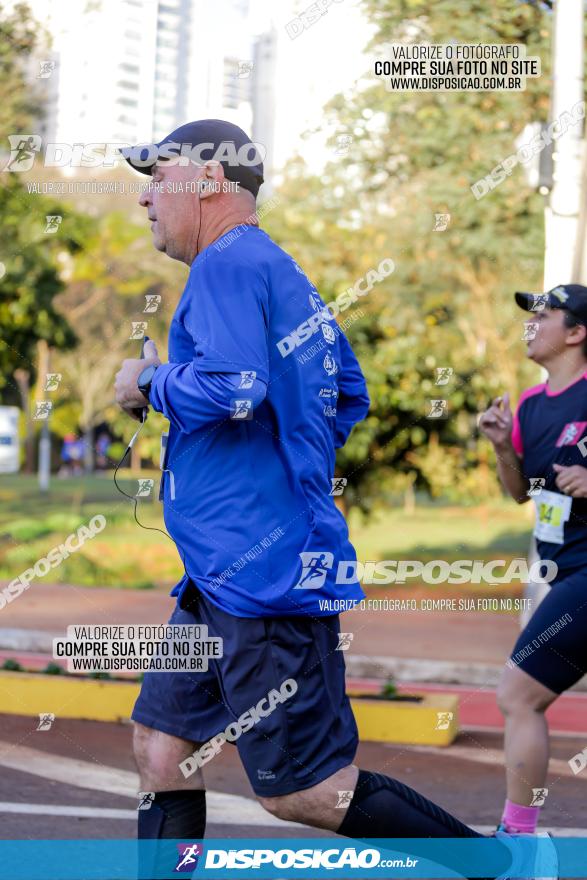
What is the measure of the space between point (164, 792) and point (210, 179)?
139 cm

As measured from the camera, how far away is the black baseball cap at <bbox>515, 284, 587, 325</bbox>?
4.06m

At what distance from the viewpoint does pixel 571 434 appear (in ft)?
12.8

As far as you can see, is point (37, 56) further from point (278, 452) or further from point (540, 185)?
point (278, 452)

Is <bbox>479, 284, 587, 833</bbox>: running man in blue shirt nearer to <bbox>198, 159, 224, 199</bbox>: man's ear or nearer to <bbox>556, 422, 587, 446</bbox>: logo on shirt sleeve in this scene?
<bbox>556, 422, 587, 446</bbox>: logo on shirt sleeve

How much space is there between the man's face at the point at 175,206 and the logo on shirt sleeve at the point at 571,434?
60.1 inches

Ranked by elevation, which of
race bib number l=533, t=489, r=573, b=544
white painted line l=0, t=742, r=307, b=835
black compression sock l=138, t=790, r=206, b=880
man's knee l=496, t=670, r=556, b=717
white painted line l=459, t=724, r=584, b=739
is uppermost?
race bib number l=533, t=489, r=573, b=544

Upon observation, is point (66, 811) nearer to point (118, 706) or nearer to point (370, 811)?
point (118, 706)

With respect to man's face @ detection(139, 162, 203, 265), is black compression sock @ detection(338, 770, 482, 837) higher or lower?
lower

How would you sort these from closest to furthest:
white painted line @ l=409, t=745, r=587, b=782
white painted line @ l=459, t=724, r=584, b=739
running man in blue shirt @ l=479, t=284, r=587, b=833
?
running man in blue shirt @ l=479, t=284, r=587, b=833, white painted line @ l=409, t=745, r=587, b=782, white painted line @ l=459, t=724, r=584, b=739

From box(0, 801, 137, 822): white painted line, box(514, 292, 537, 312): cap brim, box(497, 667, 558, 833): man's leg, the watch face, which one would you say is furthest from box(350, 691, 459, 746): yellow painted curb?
the watch face

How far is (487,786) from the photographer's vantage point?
520 cm

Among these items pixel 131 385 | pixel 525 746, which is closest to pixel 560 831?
pixel 525 746

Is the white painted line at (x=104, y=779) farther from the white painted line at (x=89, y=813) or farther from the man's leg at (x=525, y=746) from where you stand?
the man's leg at (x=525, y=746)

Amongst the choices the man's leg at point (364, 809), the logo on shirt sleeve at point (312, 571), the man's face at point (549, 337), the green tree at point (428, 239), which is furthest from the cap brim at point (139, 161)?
Answer: the green tree at point (428, 239)
